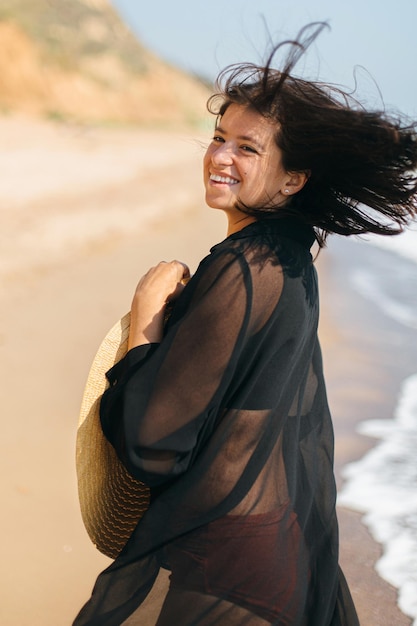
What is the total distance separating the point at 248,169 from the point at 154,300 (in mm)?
366

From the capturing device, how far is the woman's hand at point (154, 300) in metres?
2.05

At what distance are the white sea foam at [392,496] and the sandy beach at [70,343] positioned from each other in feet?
0.24

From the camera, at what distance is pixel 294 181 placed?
2119mm

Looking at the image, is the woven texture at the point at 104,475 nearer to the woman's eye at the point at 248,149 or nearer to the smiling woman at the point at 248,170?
the smiling woman at the point at 248,170

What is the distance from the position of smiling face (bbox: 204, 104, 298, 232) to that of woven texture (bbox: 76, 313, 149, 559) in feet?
1.28

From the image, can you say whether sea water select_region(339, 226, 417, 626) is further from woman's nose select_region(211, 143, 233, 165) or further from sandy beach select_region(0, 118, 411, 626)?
woman's nose select_region(211, 143, 233, 165)

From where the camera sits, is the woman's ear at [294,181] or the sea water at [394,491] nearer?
the woman's ear at [294,181]

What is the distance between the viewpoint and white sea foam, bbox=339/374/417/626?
403cm

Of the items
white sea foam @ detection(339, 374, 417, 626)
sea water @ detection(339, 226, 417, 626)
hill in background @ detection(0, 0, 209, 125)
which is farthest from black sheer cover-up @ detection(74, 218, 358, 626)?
hill in background @ detection(0, 0, 209, 125)

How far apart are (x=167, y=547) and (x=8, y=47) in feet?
117

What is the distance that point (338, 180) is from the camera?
210 cm

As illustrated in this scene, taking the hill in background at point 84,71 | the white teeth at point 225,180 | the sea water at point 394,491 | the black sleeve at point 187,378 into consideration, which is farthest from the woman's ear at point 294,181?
the hill in background at point 84,71

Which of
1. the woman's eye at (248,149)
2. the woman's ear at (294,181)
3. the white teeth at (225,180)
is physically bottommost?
the woman's ear at (294,181)

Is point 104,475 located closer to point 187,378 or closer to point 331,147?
point 187,378
